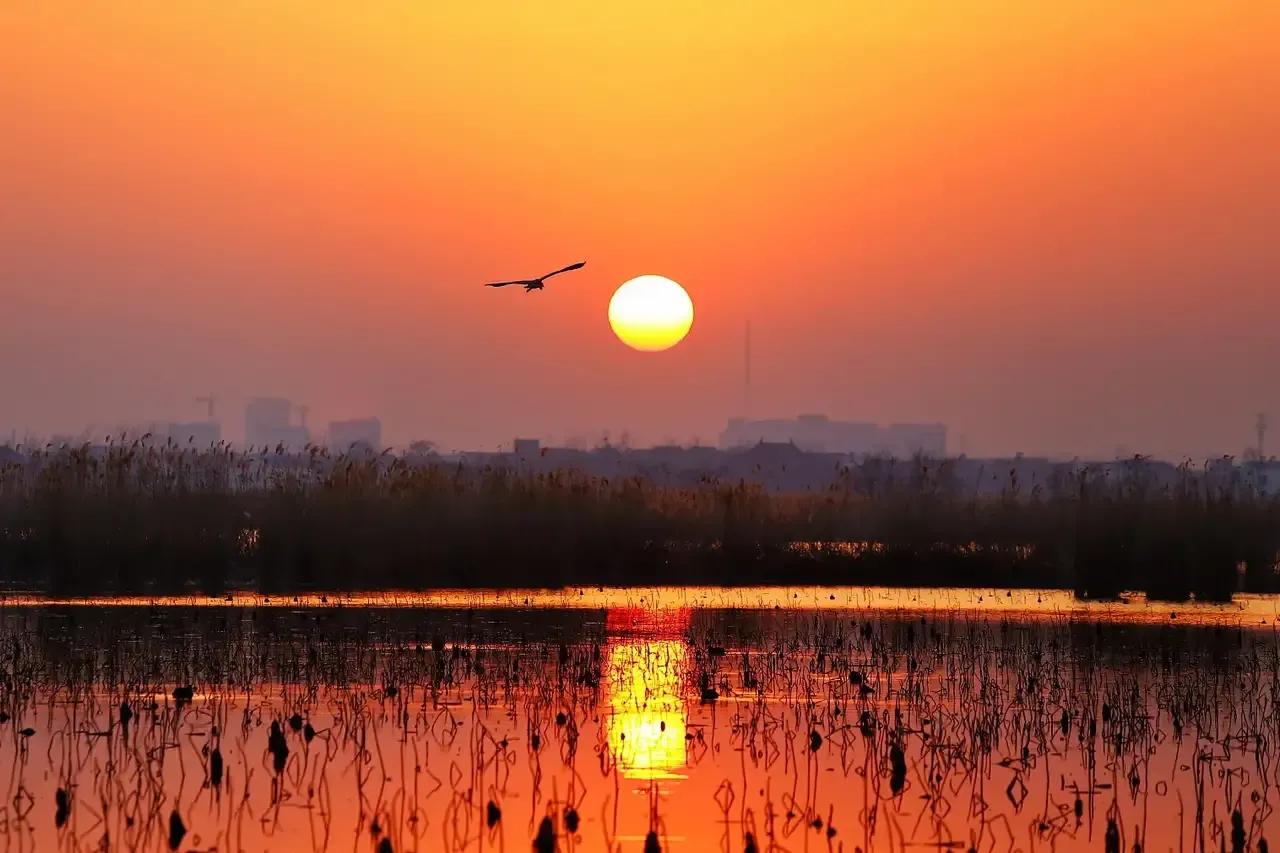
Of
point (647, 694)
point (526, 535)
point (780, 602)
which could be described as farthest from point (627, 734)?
point (526, 535)

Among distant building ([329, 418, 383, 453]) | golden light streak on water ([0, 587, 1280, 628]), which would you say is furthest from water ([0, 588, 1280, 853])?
distant building ([329, 418, 383, 453])

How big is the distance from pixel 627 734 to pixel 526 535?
52.1ft

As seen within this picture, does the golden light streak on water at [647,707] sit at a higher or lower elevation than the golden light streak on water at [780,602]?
lower

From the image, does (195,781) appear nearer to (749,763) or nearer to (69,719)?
(69,719)

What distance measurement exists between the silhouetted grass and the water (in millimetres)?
4869

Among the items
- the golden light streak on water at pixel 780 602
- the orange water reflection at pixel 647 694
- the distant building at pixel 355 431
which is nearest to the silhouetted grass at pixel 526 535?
the golden light streak on water at pixel 780 602

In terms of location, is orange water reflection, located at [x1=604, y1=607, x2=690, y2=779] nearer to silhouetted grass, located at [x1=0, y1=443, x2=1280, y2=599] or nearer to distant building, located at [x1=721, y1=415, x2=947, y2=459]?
silhouetted grass, located at [x1=0, y1=443, x2=1280, y2=599]

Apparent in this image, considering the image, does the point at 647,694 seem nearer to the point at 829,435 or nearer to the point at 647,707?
the point at 647,707

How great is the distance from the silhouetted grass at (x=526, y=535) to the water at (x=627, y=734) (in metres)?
4.87

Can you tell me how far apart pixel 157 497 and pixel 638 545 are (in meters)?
8.07

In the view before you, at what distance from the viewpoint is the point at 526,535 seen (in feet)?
99.7

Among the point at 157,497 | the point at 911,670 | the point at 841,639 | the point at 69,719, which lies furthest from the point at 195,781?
the point at 157,497

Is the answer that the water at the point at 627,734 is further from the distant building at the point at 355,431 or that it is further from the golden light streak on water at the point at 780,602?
the distant building at the point at 355,431

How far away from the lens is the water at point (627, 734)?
11.3m
